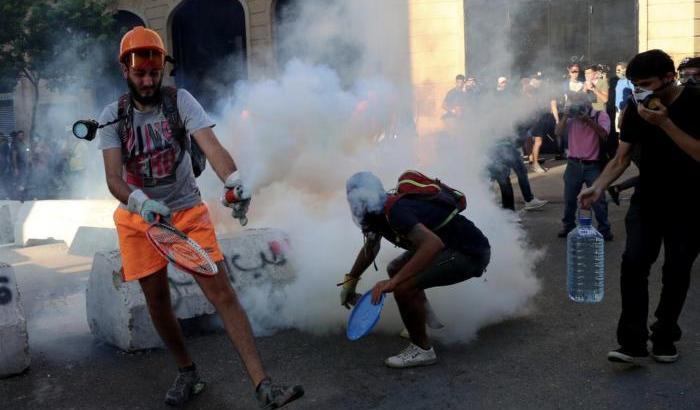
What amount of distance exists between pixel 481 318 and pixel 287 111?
2.94 m

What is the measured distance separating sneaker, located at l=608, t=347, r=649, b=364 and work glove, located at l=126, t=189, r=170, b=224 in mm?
2203

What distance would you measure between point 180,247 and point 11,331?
150 cm

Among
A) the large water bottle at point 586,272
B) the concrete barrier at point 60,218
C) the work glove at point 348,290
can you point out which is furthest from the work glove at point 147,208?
the concrete barrier at point 60,218

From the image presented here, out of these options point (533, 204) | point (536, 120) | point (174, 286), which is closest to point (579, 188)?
point (533, 204)

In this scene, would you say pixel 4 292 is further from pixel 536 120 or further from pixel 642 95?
pixel 536 120

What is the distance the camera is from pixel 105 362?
427cm

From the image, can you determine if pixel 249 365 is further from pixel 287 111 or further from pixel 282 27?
pixel 282 27

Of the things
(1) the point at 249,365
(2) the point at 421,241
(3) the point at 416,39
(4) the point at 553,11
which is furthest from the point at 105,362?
(4) the point at 553,11

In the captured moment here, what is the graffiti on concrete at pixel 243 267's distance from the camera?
14.9 feet

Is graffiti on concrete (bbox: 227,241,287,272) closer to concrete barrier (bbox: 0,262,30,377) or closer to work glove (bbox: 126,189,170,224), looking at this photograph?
concrete barrier (bbox: 0,262,30,377)

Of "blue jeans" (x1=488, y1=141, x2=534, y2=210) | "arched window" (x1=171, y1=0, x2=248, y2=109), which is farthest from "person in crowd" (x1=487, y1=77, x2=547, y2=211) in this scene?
"arched window" (x1=171, y1=0, x2=248, y2=109)

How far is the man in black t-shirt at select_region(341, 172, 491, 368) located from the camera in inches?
144

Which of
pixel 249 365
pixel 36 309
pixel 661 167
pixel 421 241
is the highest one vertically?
pixel 661 167

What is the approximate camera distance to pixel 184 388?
11.9 ft
